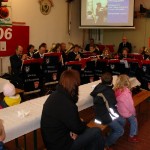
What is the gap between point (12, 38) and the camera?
797 cm

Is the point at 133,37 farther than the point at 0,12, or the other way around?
the point at 133,37

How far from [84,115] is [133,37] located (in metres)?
5.87

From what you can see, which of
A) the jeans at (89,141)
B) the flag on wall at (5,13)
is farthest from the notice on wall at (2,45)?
the jeans at (89,141)

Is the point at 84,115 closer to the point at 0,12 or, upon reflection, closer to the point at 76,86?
the point at 76,86

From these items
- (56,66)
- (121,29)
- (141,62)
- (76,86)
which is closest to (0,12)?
(56,66)

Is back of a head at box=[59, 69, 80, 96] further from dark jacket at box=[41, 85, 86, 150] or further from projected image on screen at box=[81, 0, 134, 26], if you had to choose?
projected image on screen at box=[81, 0, 134, 26]

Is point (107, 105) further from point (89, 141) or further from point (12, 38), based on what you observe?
point (12, 38)

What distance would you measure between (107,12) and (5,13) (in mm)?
3966

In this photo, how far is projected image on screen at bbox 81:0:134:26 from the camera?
30.6 feet

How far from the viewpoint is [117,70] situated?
667 cm

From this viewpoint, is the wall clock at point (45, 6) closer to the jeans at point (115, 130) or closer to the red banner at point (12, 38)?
the red banner at point (12, 38)

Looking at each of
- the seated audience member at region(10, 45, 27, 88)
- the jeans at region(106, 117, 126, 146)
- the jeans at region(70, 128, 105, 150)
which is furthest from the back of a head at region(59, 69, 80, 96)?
the seated audience member at region(10, 45, 27, 88)

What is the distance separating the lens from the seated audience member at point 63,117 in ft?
7.75

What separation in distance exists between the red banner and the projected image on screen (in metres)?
2.76
